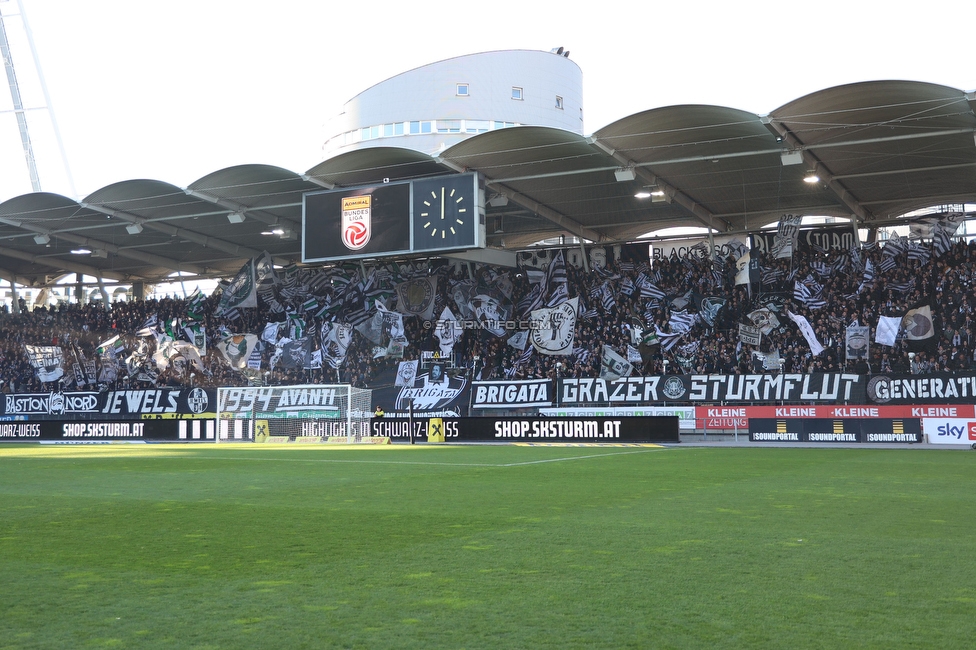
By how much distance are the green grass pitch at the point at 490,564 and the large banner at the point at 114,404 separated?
29.3 metres

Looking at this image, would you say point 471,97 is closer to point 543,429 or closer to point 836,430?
point 543,429

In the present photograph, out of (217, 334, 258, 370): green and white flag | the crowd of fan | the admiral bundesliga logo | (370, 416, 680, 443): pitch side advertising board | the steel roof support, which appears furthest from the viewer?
(217, 334, 258, 370): green and white flag

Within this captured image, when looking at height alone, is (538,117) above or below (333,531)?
above

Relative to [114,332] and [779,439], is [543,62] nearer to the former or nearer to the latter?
[114,332]

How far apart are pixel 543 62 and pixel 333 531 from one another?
6703cm

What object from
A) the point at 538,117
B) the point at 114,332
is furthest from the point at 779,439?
the point at 538,117

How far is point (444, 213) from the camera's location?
3400 cm

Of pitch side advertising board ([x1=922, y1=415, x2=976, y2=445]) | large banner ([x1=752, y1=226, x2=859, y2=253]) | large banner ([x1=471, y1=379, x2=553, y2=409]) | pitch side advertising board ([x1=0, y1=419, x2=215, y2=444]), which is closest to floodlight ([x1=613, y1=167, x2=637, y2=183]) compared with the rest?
large banner ([x1=471, y1=379, x2=553, y2=409])

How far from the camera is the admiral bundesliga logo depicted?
1387 inches

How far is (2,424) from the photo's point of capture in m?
41.8

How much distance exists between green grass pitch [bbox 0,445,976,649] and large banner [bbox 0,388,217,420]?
2931 centimetres

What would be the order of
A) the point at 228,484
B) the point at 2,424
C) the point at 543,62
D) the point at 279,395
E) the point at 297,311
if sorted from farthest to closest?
the point at 543,62 < the point at 297,311 < the point at 2,424 < the point at 279,395 < the point at 228,484

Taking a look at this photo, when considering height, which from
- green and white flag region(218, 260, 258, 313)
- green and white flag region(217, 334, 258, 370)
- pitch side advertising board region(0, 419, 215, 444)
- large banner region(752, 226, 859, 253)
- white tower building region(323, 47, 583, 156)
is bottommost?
pitch side advertising board region(0, 419, 215, 444)

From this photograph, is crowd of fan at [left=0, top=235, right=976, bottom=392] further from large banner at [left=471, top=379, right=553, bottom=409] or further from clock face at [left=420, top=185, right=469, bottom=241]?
clock face at [left=420, top=185, right=469, bottom=241]
